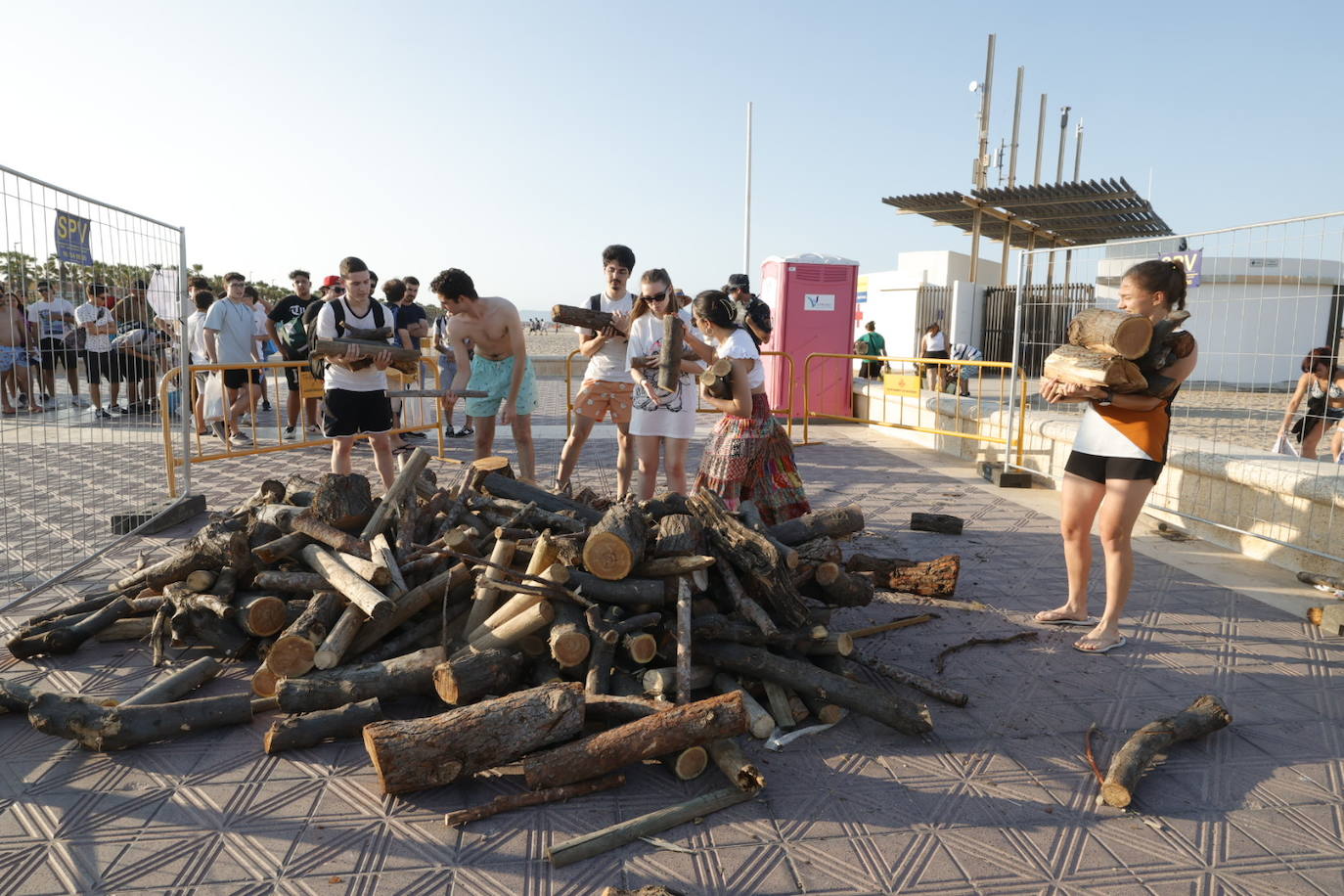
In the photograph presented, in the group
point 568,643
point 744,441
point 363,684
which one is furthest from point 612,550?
point 744,441

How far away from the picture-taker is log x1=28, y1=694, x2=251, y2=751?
9.95 feet

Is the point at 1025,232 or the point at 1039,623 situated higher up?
the point at 1025,232

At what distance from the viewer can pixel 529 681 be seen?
3.51 m

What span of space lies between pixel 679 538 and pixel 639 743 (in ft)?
3.37

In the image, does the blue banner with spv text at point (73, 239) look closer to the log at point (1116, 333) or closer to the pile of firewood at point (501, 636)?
the pile of firewood at point (501, 636)

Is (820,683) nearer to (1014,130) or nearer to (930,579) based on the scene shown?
(930,579)

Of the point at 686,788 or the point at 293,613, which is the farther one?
the point at 293,613

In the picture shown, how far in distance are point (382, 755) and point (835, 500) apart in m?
5.22

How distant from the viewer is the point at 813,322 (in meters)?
12.7

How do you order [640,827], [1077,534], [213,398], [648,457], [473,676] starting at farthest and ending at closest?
[213,398]
[648,457]
[1077,534]
[473,676]
[640,827]

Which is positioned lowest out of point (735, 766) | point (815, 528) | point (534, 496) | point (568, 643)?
point (735, 766)

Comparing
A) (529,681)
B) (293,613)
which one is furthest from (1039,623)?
(293,613)

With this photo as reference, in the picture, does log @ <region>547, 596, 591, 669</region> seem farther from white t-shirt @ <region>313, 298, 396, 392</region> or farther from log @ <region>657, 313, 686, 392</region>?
white t-shirt @ <region>313, 298, 396, 392</region>

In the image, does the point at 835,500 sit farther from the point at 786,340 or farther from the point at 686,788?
the point at 786,340
